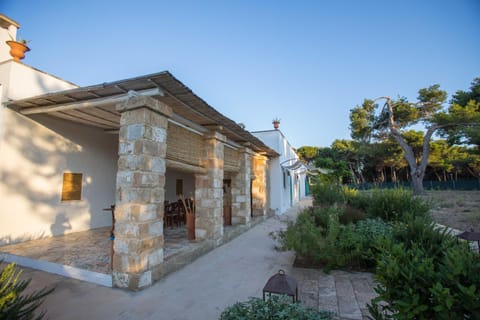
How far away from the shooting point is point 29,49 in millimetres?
4867

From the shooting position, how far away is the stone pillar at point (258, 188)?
29.2ft

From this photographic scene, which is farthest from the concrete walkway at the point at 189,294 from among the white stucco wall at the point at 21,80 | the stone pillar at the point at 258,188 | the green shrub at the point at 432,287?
the stone pillar at the point at 258,188

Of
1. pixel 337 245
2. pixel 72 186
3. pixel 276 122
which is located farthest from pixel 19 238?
pixel 276 122

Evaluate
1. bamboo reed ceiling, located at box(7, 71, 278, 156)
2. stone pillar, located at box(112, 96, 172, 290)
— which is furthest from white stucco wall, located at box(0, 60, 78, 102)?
stone pillar, located at box(112, 96, 172, 290)

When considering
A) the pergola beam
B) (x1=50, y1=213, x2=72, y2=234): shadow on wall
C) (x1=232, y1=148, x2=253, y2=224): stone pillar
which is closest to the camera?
the pergola beam

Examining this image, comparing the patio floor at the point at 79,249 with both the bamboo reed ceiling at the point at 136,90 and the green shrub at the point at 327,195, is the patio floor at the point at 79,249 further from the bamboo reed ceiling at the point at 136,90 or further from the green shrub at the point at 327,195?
the green shrub at the point at 327,195

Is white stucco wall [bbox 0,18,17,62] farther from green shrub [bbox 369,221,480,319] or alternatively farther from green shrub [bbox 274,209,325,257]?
green shrub [bbox 369,221,480,319]

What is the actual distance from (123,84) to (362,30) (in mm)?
7051

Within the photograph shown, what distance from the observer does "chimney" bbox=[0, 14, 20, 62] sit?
613 cm

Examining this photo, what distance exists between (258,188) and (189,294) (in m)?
6.29

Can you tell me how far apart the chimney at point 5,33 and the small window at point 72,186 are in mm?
3866

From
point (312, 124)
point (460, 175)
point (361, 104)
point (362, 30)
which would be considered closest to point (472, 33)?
point (362, 30)

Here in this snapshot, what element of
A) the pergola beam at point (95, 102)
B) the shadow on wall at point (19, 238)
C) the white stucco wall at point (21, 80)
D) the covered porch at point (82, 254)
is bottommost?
the covered porch at point (82, 254)

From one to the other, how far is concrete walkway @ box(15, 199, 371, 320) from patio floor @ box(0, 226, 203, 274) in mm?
302
